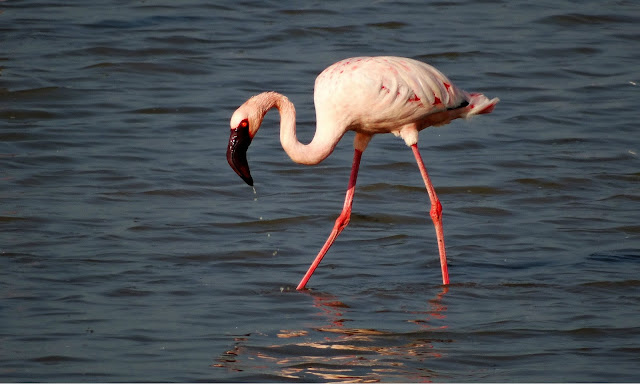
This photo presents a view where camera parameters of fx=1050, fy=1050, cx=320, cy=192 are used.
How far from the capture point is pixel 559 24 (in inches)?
611

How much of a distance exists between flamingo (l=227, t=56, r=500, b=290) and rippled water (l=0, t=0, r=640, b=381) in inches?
26.9

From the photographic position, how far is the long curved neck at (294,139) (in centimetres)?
701

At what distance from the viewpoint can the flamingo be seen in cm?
689

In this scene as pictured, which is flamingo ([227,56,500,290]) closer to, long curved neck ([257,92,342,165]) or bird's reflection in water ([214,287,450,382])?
long curved neck ([257,92,342,165])

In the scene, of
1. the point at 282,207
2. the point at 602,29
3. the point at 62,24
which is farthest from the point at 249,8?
the point at 282,207

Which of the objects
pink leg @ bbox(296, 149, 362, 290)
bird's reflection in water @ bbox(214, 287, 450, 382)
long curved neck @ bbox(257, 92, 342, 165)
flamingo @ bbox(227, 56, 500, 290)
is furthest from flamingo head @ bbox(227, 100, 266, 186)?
bird's reflection in water @ bbox(214, 287, 450, 382)

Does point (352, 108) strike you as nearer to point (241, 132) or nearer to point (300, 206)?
point (241, 132)

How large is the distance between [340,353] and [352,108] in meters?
1.92

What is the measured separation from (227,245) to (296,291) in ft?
3.57

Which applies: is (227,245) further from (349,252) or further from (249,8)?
(249,8)

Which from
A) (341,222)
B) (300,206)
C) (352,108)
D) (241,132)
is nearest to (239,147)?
(241,132)

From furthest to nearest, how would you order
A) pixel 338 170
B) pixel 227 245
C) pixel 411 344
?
1. pixel 338 170
2. pixel 227 245
3. pixel 411 344

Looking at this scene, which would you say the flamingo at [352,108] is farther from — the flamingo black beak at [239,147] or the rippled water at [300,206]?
the rippled water at [300,206]

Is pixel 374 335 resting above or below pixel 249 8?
below
